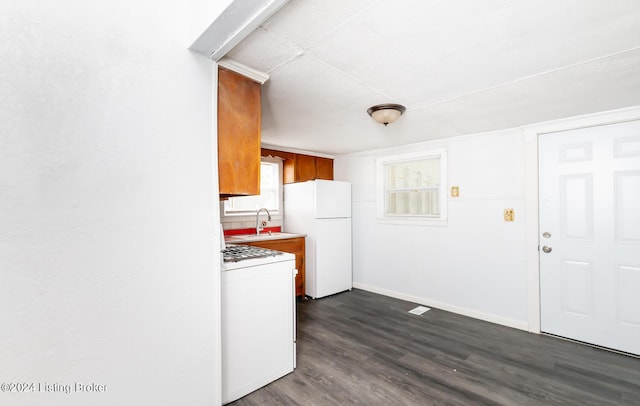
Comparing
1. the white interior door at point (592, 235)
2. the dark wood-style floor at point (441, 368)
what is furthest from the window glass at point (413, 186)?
the dark wood-style floor at point (441, 368)

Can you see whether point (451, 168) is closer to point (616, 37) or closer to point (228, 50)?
point (616, 37)

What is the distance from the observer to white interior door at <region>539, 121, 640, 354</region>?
257 cm

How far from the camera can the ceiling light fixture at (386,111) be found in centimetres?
244

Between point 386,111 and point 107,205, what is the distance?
2060 millimetres

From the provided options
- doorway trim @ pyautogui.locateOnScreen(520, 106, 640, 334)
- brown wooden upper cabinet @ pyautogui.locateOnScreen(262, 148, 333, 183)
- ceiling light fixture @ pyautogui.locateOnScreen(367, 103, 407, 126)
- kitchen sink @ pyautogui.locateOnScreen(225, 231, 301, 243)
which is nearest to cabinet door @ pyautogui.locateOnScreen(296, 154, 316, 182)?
brown wooden upper cabinet @ pyautogui.locateOnScreen(262, 148, 333, 183)

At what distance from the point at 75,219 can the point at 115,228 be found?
0.50ft

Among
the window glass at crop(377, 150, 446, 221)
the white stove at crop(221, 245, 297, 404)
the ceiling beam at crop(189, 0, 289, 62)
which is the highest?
the ceiling beam at crop(189, 0, 289, 62)

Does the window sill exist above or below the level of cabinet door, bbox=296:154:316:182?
below

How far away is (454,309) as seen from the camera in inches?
142

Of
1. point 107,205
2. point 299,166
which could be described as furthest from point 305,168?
point 107,205

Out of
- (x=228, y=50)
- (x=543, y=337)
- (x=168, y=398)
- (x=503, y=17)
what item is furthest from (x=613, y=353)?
(x=228, y=50)

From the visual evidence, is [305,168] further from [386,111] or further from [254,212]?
[386,111]

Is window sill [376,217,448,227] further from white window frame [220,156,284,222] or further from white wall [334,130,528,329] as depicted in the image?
white window frame [220,156,284,222]

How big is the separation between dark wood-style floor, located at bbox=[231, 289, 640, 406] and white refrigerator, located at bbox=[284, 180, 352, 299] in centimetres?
87
